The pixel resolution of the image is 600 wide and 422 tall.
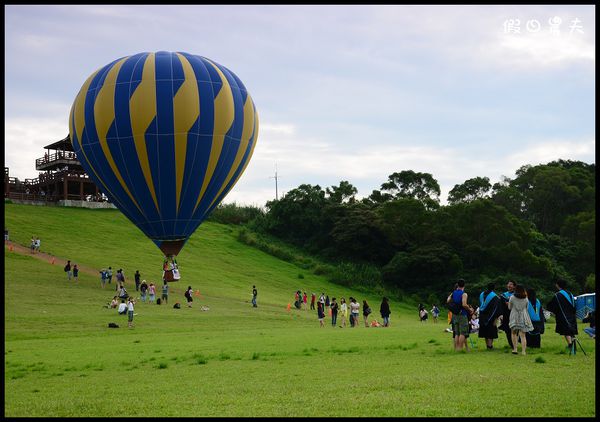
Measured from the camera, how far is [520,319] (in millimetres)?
17109

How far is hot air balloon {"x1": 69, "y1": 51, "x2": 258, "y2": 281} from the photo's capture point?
33.6 m

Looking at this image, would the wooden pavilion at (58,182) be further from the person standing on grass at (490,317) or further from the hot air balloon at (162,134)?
the person standing on grass at (490,317)

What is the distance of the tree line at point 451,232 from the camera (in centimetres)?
7488

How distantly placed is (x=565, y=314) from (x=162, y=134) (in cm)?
2179

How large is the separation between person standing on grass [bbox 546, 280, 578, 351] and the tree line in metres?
53.0

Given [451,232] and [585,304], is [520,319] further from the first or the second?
[451,232]

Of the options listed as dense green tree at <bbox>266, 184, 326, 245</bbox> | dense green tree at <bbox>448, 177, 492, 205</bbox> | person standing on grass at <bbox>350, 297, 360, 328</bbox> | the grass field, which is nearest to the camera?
the grass field

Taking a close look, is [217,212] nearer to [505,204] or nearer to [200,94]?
[505,204]

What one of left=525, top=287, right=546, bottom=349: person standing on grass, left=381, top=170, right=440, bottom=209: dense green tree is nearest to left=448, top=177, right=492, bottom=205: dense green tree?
left=381, top=170, right=440, bottom=209: dense green tree

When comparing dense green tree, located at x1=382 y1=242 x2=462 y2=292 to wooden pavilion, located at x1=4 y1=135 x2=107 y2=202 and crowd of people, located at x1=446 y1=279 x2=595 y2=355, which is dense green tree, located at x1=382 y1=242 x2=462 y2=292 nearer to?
wooden pavilion, located at x1=4 y1=135 x2=107 y2=202

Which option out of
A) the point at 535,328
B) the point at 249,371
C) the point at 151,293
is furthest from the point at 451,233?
the point at 249,371

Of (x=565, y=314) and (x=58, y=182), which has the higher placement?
(x=58, y=182)

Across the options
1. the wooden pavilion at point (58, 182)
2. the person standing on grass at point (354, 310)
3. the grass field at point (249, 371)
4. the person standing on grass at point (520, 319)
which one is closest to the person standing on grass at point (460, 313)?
the grass field at point (249, 371)

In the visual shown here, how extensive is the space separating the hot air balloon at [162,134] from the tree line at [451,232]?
41261 millimetres
